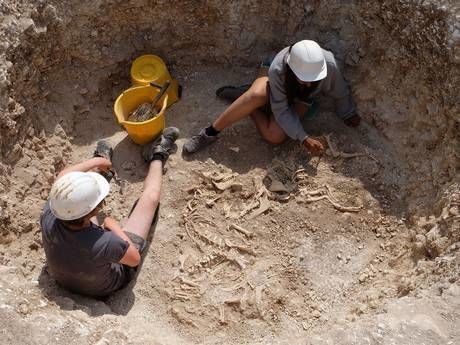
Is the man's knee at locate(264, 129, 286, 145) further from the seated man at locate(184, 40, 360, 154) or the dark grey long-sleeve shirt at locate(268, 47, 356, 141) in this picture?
the dark grey long-sleeve shirt at locate(268, 47, 356, 141)

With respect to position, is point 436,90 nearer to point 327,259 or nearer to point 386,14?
point 386,14

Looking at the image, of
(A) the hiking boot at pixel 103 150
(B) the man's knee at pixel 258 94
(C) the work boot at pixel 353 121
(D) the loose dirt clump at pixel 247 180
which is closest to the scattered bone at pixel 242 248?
(D) the loose dirt clump at pixel 247 180

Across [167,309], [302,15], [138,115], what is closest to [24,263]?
[167,309]

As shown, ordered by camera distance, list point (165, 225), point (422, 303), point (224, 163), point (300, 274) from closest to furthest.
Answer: point (422, 303) < point (300, 274) < point (165, 225) < point (224, 163)

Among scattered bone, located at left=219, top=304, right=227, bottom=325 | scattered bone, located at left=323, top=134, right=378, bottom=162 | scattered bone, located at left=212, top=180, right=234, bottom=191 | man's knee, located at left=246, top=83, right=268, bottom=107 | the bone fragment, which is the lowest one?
scattered bone, located at left=219, top=304, right=227, bottom=325

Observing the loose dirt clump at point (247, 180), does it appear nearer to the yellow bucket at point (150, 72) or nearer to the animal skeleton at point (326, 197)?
the animal skeleton at point (326, 197)

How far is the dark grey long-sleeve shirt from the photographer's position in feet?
13.0

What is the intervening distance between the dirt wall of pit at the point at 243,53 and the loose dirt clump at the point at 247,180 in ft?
0.04

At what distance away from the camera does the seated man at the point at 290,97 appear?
12.6 feet

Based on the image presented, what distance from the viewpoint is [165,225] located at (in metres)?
4.02

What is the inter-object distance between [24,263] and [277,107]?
81.8 inches

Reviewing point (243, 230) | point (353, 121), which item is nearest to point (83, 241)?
point (243, 230)

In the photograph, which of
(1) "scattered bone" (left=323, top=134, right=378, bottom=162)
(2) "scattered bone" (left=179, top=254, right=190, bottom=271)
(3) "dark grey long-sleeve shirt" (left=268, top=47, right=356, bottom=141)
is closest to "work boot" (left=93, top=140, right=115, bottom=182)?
(2) "scattered bone" (left=179, top=254, right=190, bottom=271)

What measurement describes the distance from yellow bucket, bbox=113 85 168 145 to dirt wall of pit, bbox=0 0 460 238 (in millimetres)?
334
